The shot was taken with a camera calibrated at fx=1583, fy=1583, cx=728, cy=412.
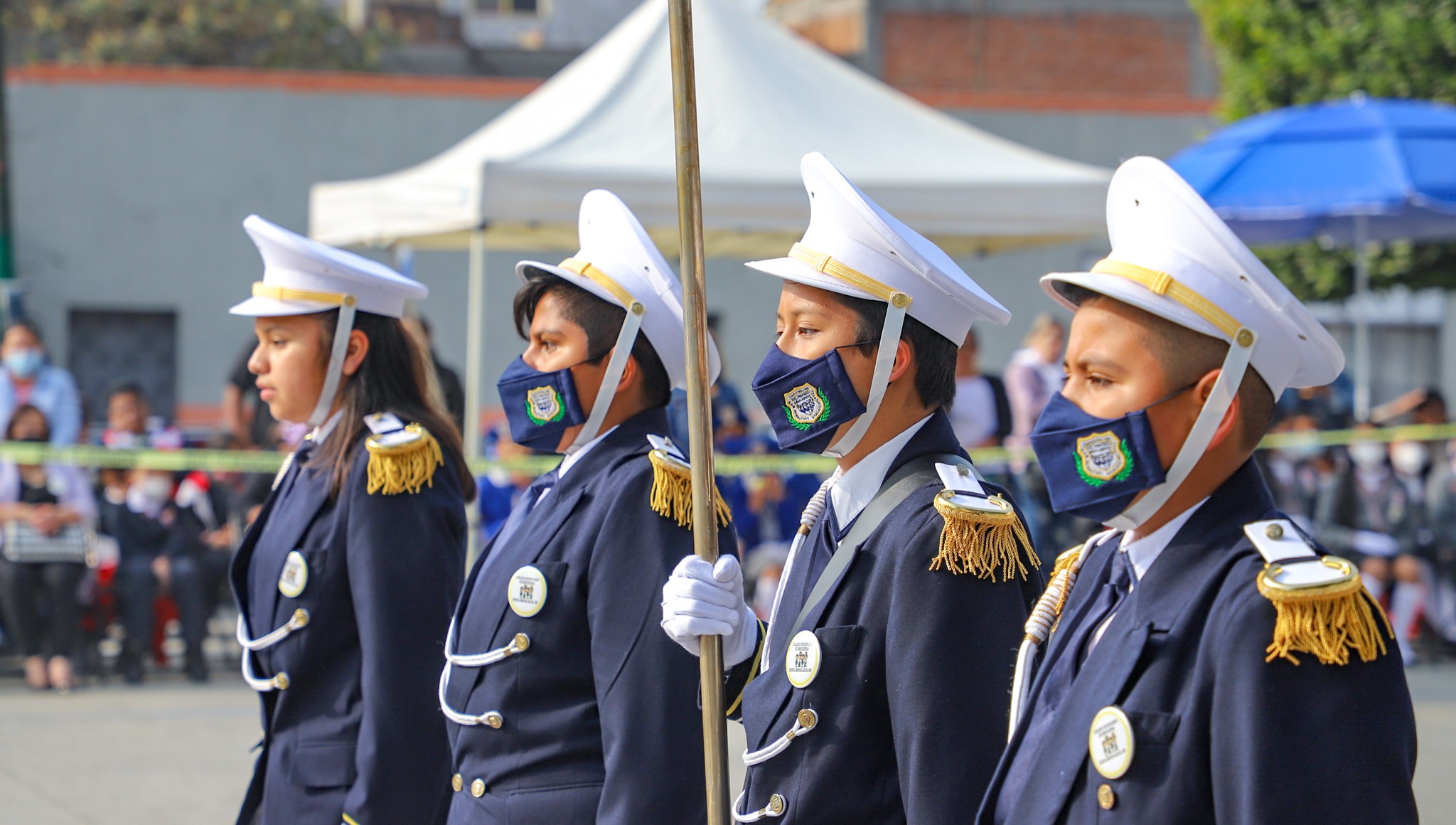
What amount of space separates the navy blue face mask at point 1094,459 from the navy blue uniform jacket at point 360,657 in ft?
5.23

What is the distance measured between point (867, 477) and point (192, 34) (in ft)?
88.8

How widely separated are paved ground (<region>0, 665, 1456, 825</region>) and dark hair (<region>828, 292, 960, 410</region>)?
170 inches

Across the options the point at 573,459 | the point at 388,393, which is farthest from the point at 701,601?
the point at 388,393

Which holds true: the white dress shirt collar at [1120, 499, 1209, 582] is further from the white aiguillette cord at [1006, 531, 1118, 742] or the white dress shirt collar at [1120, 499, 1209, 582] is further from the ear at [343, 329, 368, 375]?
the ear at [343, 329, 368, 375]

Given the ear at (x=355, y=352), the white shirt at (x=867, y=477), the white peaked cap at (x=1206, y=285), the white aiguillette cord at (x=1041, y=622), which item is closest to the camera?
the white peaked cap at (x=1206, y=285)

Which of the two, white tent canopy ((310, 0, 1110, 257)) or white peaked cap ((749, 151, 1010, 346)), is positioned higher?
white tent canopy ((310, 0, 1110, 257))

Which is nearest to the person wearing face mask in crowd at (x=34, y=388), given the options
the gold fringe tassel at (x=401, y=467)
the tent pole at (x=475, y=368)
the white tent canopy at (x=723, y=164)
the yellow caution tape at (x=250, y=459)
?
the yellow caution tape at (x=250, y=459)

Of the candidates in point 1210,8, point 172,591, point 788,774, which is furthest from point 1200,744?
point 1210,8

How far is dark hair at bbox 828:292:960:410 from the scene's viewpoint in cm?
263

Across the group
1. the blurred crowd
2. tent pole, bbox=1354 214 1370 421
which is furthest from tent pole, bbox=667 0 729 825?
tent pole, bbox=1354 214 1370 421

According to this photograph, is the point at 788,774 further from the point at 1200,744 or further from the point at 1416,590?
the point at 1416,590

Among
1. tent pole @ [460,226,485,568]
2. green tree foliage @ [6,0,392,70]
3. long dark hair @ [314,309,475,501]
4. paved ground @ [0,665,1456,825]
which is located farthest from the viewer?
green tree foliage @ [6,0,392,70]

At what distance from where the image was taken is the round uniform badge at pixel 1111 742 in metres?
1.88

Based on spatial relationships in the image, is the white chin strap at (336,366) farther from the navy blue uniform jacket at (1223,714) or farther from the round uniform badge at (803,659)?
the navy blue uniform jacket at (1223,714)
